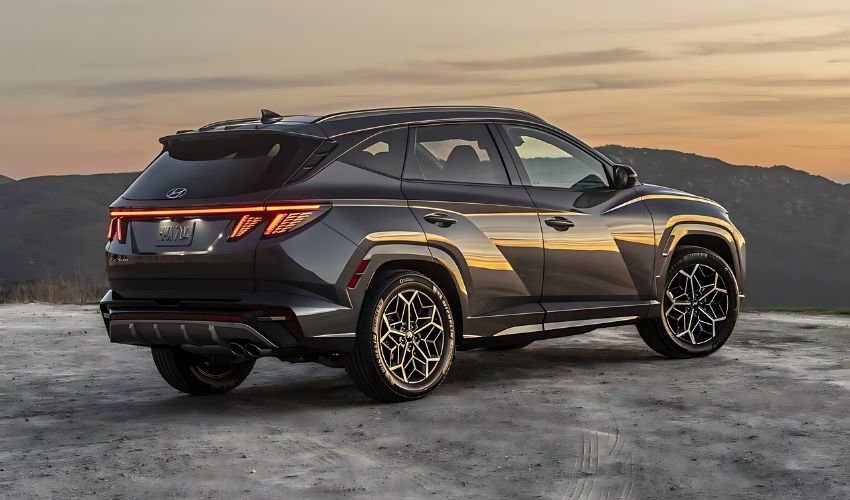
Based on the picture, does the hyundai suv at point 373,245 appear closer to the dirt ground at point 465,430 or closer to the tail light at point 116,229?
the tail light at point 116,229

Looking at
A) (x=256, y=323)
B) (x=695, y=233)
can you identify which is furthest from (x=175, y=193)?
(x=695, y=233)

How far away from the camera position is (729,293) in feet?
36.6

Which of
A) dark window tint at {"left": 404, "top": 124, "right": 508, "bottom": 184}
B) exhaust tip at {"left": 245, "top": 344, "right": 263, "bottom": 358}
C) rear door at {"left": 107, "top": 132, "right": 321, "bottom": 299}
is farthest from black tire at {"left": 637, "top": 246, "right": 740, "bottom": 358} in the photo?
exhaust tip at {"left": 245, "top": 344, "right": 263, "bottom": 358}

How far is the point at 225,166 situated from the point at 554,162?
283 centimetres

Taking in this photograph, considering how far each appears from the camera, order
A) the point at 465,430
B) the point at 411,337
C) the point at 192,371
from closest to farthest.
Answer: the point at 465,430 → the point at 411,337 → the point at 192,371

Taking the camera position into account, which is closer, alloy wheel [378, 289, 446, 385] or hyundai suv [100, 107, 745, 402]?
hyundai suv [100, 107, 745, 402]

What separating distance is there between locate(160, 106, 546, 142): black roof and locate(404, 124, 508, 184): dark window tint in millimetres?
92

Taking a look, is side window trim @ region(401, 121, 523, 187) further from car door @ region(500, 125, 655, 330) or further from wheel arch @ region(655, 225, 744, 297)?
wheel arch @ region(655, 225, 744, 297)

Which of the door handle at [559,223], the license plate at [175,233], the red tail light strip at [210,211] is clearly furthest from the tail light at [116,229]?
the door handle at [559,223]

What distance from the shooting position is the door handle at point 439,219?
8828 millimetres

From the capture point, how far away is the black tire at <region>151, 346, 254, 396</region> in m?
9.51

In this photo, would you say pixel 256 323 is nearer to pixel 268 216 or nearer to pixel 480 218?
pixel 268 216

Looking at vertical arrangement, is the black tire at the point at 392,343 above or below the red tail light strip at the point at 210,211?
below

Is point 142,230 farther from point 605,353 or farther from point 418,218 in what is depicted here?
point 605,353
